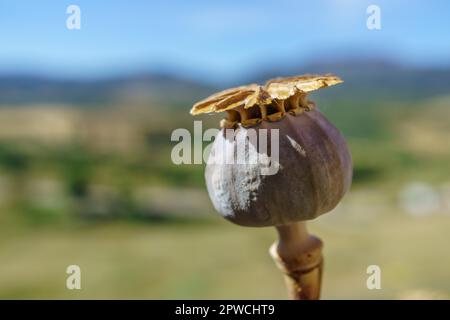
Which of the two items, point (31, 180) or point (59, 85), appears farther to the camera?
point (59, 85)

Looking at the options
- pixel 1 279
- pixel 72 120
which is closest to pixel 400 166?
pixel 1 279

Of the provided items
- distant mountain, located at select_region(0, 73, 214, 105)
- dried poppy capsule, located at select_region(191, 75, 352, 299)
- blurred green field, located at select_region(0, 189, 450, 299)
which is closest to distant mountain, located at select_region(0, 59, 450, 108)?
distant mountain, located at select_region(0, 73, 214, 105)

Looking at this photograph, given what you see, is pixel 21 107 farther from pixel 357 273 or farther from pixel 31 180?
pixel 357 273

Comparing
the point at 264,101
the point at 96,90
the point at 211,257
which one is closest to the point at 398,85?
the point at 96,90

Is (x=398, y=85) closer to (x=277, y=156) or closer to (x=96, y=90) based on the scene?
(x=96, y=90)

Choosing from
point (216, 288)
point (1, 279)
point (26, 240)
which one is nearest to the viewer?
→ point (216, 288)

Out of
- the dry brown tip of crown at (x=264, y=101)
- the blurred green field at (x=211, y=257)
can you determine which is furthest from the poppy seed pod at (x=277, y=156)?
the blurred green field at (x=211, y=257)

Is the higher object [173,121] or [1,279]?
[173,121]

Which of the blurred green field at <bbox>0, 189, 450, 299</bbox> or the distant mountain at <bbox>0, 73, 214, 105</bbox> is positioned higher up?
the distant mountain at <bbox>0, 73, 214, 105</bbox>

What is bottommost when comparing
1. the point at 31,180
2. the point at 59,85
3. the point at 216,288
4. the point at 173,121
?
the point at 216,288

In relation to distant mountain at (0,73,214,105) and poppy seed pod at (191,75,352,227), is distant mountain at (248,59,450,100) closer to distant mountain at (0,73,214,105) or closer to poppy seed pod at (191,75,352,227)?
distant mountain at (0,73,214,105)
